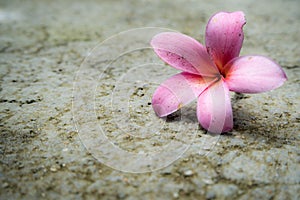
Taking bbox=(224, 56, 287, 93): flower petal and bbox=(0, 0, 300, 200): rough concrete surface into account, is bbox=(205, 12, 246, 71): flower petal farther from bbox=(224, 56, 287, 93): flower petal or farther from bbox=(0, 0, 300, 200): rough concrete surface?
bbox=(0, 0, 300, 200): rough concrete surface

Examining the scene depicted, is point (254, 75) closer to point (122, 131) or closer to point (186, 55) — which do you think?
point (186, 55)

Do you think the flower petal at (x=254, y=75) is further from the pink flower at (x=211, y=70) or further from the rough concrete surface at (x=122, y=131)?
the rough concrete surface at (x=122, y=131)

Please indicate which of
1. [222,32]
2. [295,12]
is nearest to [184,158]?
[222,32]


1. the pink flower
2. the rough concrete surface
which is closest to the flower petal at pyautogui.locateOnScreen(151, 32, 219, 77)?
the pink flower

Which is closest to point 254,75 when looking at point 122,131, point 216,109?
point 216,109

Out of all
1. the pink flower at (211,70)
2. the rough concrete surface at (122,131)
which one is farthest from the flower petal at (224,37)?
the rough concrete surface at (122,131)

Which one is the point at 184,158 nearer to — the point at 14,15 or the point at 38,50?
the point at 38,50
